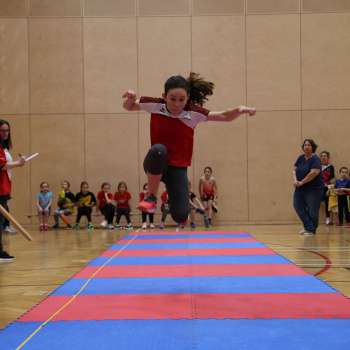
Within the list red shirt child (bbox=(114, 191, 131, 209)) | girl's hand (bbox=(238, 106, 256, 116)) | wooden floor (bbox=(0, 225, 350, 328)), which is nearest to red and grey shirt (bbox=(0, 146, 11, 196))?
wooden floor (bbox=(0, 225, 350, 328))

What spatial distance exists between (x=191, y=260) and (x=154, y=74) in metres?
8.47

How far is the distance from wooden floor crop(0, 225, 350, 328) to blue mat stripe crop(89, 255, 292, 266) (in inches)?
9.4

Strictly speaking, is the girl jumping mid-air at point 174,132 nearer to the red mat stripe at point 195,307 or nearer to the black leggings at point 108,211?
the red mat stripe at point 195,307

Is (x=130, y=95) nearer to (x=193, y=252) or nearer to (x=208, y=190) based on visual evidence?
(x=193, y=252)

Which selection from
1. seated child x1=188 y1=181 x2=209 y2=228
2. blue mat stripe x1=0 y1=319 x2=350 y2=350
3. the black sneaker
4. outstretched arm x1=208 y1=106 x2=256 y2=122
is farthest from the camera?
seated child x1=188 y1=181 x2=209 y2=228

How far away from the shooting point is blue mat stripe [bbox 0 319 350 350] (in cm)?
268

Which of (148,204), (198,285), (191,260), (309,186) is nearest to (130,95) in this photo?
(148,204)

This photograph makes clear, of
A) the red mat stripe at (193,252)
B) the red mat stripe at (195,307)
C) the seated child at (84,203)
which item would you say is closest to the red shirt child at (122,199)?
the seated child at (84,203)

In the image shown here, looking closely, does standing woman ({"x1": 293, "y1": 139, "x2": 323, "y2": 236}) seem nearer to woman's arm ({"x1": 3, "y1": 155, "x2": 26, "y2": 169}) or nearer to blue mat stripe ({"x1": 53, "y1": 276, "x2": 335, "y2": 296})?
blue mat stripe ({"x1": 53, "y1": 276, "x2": 335, "y2": 296})

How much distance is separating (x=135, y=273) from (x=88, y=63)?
9.56 meters

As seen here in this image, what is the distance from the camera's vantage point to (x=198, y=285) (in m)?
4.45

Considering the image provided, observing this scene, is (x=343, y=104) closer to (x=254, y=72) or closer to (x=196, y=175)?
(x=254, y=72)

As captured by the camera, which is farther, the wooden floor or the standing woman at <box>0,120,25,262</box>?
the standing woman at <box>0,120,25,262</box>

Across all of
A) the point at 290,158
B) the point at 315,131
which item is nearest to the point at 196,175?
the point at 290,158
